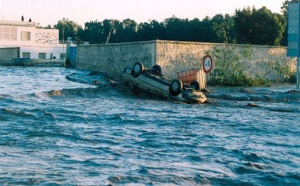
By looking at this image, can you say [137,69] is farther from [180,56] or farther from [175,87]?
[180,56]

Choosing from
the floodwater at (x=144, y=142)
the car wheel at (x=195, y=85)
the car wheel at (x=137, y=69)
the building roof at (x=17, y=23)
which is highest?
the building roof at (x=17, y=23)

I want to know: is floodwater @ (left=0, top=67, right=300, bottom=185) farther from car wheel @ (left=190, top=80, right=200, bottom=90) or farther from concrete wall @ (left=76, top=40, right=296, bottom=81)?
concrete wall @ (left=76, top=40, right=296, bottom=81)

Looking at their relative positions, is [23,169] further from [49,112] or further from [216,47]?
[216,47]

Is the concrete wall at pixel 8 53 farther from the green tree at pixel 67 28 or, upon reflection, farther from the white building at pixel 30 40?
the green tree at pixel 67 28

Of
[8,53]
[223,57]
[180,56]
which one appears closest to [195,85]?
[180,56]

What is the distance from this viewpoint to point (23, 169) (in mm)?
7922

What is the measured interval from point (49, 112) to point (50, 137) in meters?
3.90

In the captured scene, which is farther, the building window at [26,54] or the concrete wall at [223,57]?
the building window at [26,54]

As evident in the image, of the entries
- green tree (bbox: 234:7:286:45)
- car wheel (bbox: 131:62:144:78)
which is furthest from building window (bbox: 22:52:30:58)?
car wheel (bbox: 131:62:144:78)

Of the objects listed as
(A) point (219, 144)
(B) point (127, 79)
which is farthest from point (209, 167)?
(B) point (127, 79)

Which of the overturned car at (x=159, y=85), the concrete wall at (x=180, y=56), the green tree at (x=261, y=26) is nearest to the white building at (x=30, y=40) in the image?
the green tree at (x=261, y=26)

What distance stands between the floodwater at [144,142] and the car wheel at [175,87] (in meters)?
0.61

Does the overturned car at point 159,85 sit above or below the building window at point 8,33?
below

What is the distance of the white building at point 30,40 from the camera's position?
238ft
